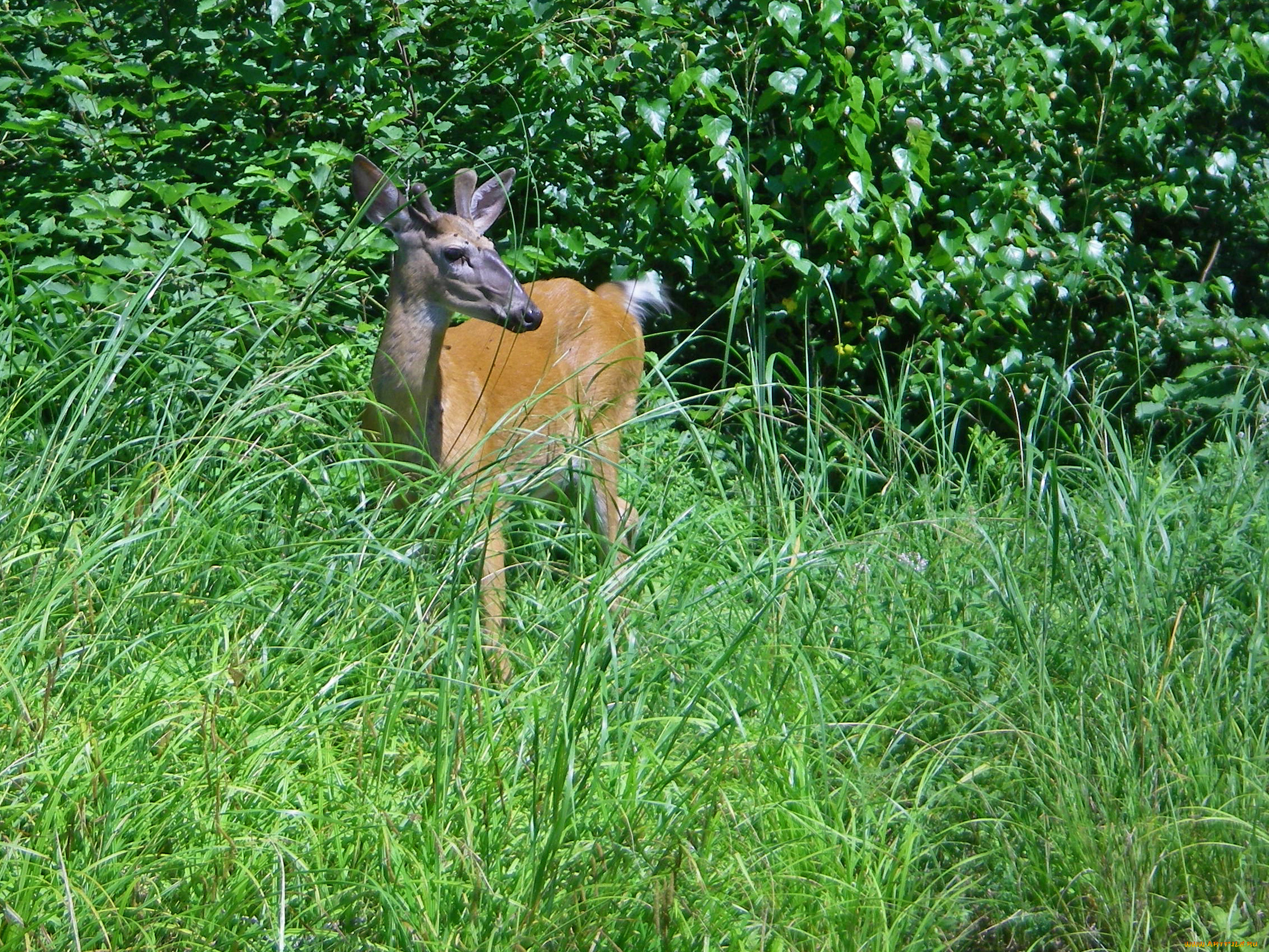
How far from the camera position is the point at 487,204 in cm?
462

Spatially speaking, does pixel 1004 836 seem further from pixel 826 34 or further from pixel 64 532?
pixel 826 34

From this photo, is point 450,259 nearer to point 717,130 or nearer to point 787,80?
point 717,130

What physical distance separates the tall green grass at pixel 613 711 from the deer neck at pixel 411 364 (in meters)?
0.46

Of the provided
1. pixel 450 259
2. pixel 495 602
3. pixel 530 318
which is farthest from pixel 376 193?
pixel 495 602

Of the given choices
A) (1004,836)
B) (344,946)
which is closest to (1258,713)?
(1004,836)

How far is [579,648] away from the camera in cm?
246

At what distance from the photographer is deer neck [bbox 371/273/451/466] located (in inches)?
167

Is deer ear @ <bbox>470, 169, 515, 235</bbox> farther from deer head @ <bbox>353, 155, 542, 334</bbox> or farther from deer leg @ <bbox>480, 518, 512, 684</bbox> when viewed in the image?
deer leg @ <bbox>480, 518, 512, 684</bbox>

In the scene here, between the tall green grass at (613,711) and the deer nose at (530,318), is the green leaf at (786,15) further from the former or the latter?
the tall green grass at (613,711)

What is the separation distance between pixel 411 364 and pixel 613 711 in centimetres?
181

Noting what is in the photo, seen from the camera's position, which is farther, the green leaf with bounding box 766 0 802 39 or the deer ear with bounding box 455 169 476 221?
the green leaf with bounding box 766 0 802 39

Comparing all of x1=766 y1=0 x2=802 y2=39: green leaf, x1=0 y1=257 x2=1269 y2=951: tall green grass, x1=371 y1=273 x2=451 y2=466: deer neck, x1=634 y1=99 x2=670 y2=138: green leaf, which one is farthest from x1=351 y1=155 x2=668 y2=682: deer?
x1=766 y1=0 x2=802 y2=39: green leaf

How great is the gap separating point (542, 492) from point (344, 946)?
302 centimetres

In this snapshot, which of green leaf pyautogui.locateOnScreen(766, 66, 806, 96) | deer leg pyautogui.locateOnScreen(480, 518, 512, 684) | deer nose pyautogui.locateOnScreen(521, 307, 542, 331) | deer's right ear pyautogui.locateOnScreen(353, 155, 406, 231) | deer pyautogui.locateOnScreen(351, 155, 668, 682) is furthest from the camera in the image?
green leaf pyautogui.locateOnScreen(766, 66, 806, 96)
